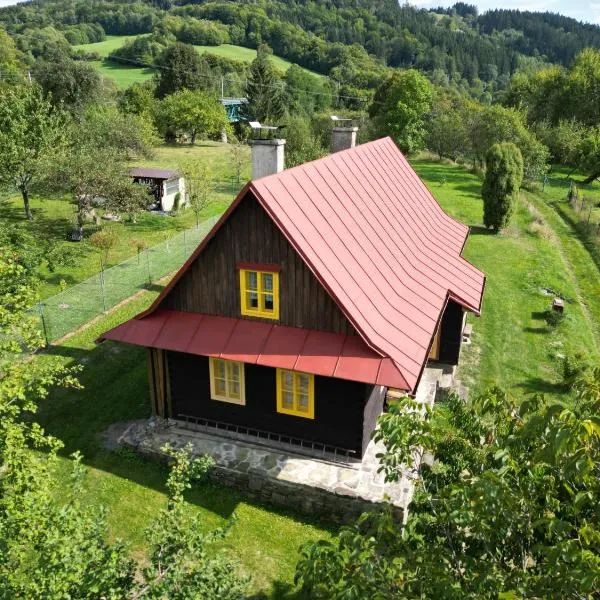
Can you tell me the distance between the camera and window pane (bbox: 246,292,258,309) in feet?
45.2

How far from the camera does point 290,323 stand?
44.2 feet

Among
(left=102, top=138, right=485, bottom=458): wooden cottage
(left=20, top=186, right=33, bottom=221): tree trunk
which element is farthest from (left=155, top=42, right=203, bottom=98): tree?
(left=102, top=138, right=485, bottom=458): wooden cottage

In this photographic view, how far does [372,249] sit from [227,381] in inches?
207

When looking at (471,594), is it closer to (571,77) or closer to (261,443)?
(261,443)

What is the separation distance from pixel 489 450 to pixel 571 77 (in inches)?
2978

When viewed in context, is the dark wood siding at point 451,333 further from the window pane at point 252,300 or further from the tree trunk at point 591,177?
the tree trunk at point 591,177

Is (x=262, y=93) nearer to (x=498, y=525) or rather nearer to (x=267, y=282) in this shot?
(x=267, y=282)

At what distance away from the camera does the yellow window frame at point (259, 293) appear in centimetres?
1343

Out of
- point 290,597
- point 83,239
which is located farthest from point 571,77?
point 290,597

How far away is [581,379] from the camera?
601 centimetres

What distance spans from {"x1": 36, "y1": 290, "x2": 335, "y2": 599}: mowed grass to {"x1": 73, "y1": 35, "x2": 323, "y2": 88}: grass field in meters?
89.4

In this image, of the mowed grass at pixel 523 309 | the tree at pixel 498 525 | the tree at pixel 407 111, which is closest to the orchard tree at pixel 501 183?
the mowed grass at pixel 523 309

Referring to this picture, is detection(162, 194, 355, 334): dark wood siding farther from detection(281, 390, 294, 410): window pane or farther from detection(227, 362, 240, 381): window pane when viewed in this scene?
detection(281, 390, 294, 410): window pane

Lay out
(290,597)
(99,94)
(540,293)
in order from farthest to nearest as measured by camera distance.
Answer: (99,94) < (540,293) < (290,597)
